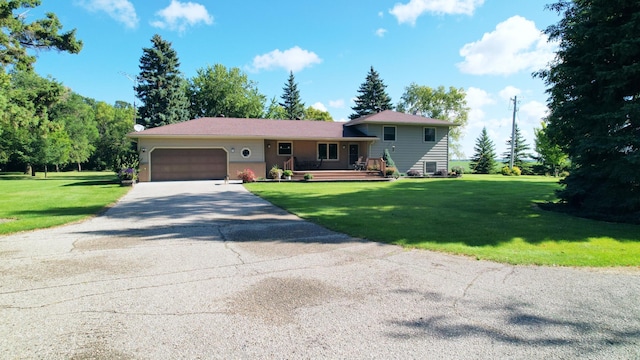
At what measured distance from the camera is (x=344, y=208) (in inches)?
393

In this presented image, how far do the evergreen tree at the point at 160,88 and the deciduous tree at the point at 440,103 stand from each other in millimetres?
29809

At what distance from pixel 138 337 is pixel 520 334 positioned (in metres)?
3.17

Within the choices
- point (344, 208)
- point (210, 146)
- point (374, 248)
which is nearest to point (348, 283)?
point (374, 248)

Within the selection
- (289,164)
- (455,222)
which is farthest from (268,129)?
(455,222)

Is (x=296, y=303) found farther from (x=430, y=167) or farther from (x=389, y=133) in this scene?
(x=430, y=167)

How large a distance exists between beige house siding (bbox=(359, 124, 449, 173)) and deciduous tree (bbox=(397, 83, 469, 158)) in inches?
838

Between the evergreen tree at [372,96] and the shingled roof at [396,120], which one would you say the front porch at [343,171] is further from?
the evergreen tree at [372,96]

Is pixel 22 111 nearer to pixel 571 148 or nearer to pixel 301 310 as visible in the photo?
pixel 301 310

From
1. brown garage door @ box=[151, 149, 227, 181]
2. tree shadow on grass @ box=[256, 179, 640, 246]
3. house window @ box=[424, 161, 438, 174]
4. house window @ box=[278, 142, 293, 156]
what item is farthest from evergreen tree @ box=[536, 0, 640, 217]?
brown garage door @ box=[151, 149, 227, 181]

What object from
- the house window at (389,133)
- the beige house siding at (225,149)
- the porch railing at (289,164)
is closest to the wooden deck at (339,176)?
the porch railing at (289,164)

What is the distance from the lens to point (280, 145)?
78.0 feet

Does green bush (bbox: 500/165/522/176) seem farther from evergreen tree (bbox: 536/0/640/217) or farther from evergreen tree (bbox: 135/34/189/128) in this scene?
evergreen tree (bbox: 135/34/189/128)

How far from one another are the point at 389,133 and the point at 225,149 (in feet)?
38.7

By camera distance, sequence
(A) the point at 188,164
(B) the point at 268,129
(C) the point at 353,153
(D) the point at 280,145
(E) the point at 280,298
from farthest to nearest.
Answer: (C) the point at 353,153 → (B) the point at 268,129 → (D) the point at 280,145 → (A) the point at 188,164 → (E) the point at 280,298
